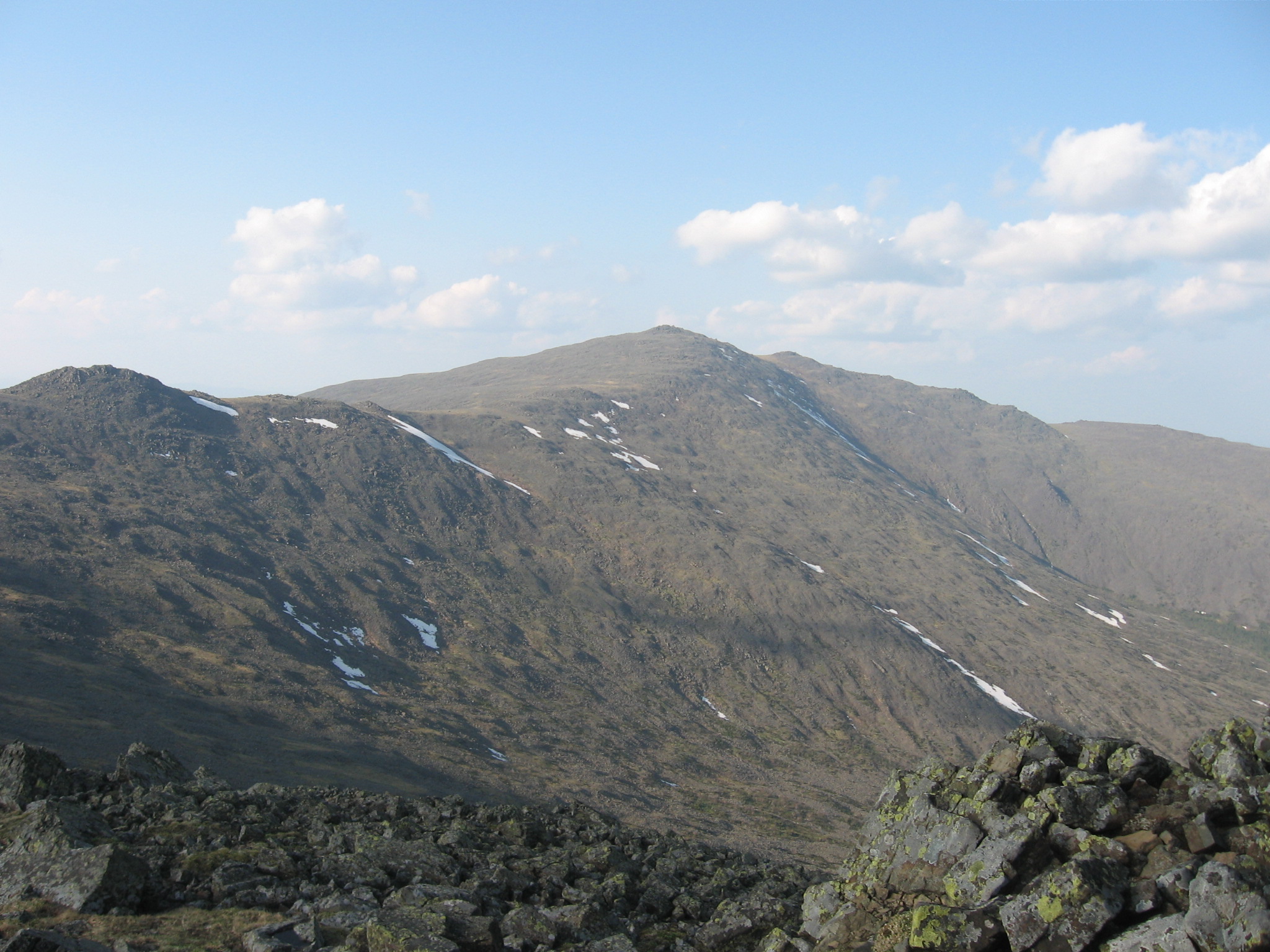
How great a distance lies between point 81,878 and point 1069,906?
2113 cm

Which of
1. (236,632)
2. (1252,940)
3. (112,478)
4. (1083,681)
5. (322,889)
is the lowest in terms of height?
(1083,681)

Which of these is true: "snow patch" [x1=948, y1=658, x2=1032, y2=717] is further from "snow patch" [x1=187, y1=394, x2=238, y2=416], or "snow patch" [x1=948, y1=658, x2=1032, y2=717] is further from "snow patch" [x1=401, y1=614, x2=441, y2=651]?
"snow patch" [x1=187, y1=394, x2=238, y2=416]

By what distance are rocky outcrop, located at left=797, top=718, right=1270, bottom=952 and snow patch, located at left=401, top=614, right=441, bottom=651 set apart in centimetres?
8814

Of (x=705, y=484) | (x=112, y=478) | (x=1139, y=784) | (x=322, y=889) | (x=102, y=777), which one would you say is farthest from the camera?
(x=705, y=484)

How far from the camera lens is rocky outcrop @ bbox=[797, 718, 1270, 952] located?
1248 cm

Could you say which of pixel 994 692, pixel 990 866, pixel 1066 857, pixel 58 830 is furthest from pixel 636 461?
pixel 1066 857

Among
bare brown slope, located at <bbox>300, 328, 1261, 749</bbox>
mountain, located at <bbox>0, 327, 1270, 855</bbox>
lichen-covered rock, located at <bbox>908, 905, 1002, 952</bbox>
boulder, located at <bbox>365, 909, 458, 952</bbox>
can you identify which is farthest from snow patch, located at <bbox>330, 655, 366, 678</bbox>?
lichen-covered rock, located at <bbox>908, 905, 1002, 952</bbox>

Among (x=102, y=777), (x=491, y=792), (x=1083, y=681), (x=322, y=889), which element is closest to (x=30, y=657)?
(x=491, y=792)

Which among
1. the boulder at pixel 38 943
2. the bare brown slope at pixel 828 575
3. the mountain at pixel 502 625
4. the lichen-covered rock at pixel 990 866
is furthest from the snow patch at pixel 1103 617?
the boulder at pixel 38 943

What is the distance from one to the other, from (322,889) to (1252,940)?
20081mm

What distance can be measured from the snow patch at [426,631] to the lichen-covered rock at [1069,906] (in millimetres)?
92354

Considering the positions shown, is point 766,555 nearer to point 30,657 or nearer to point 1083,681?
point 1083,681

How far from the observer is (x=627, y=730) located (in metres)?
94.5

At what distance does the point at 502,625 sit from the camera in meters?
110
